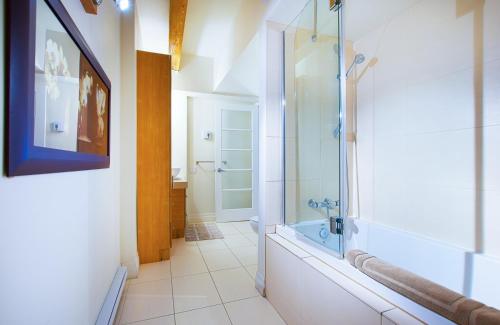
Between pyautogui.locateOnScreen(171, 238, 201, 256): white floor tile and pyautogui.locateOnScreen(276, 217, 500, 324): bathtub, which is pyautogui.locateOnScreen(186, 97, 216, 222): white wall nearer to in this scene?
pyautogui.locateOnScreen(171, 238, 201, 256): white floor tile

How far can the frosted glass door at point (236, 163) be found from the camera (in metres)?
4.09

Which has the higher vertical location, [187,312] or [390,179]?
[390,179]

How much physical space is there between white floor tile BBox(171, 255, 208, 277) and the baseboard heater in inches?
20.6

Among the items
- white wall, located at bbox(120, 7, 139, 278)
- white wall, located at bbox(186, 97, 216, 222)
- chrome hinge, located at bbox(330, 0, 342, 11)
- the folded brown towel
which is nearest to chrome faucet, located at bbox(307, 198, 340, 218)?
the folded brown towel

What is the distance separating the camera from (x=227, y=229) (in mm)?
3637

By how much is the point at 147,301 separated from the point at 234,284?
2.28ft

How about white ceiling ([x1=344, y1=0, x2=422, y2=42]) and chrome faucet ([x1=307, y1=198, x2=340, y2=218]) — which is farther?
white ceiling ([x1=344, y1=0, x2=422, y2=42])

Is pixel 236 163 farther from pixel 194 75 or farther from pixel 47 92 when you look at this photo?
pixel 47 92

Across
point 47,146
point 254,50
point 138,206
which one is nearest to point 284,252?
point 47,146

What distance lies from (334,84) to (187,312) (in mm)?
1874

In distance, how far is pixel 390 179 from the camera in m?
1.95

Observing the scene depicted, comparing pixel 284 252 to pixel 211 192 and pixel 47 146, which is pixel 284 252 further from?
pixel 211 192

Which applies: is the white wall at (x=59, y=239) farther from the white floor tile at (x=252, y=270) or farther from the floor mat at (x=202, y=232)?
the floor mat at (x=202, y=232)

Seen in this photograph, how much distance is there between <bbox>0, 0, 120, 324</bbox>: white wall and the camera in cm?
59
